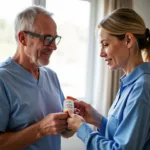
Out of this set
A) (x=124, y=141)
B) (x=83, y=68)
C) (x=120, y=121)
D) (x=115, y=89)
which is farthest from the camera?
(x=83, y=68)

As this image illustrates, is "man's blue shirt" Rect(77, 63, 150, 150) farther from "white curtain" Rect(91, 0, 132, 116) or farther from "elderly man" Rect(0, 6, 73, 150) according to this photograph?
"white curtain" Rect(91, 0, 132, 116)

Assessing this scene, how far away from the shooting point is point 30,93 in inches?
48.0

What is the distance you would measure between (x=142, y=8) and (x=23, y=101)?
8.01 feet

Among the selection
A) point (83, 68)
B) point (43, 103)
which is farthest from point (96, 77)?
point (43, 103)

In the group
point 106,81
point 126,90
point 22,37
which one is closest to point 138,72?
point 126,90

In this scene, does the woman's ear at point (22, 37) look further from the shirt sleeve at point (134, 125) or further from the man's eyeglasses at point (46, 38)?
the shirt sleeve at point (134, 125)

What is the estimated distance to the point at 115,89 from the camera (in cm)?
266

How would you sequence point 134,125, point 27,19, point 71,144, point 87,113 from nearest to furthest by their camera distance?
point 134,125
point 27,19
point 87,113
point 71,144

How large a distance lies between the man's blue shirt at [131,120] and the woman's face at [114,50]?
89mm

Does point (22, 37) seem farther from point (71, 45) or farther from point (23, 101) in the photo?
point (71, 45)

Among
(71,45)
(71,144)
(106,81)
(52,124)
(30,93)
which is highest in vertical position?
(71,45)

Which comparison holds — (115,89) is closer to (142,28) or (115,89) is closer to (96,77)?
(96,77)

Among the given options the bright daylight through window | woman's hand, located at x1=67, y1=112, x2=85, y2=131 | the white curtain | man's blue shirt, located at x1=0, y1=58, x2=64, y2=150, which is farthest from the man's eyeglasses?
the white curtain

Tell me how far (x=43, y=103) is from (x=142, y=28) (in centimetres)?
69
